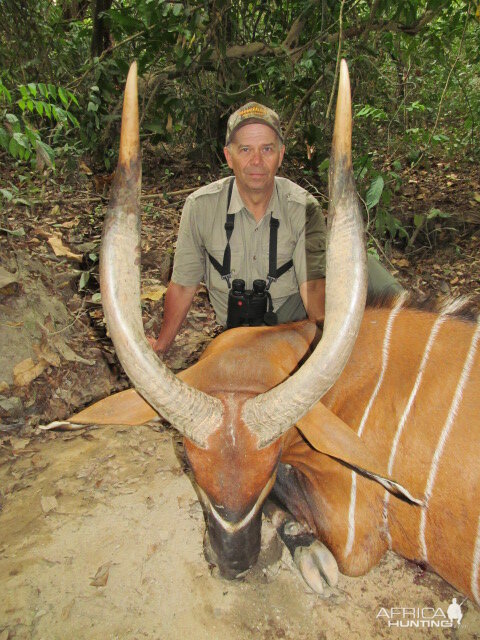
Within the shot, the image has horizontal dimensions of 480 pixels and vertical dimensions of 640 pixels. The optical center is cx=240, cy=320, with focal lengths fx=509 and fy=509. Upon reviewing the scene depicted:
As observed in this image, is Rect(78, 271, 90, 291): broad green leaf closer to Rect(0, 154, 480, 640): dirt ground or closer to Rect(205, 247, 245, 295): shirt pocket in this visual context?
Rect(0, 154, 480, 640): dirt ground

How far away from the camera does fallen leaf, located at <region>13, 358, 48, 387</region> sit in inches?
142

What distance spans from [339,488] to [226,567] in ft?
2.16

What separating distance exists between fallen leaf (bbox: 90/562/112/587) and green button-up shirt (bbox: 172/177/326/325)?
2031 millimetres

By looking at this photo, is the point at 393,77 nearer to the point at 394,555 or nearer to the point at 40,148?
the point at 40,148

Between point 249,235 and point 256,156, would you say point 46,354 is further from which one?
point 256,156

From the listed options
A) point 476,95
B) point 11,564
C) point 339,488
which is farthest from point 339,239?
point 476,95

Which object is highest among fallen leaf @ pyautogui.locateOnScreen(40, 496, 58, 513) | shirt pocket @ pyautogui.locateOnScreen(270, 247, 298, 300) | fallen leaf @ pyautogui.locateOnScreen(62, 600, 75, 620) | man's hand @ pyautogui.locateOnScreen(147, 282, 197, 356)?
shirt pocket @ pyautogui.locateOnScreen(270, 247, 298, 300)

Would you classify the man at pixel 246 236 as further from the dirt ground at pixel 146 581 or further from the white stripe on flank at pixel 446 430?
the white stripe on flank at pixel 446 430

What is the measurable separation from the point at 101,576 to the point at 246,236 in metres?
2.41

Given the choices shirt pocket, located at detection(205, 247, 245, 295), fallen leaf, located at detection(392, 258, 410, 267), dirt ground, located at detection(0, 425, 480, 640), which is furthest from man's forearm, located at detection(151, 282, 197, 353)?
fallen leaf, located at detection(392, 258, 410, 267)

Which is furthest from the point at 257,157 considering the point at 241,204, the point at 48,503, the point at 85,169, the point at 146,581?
the point at 85,169

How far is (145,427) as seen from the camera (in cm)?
368

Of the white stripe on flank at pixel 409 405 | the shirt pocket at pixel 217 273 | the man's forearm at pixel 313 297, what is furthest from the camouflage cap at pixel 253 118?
the white stripe on flank at pixel 409 405

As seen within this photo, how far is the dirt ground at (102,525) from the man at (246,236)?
791 mm
